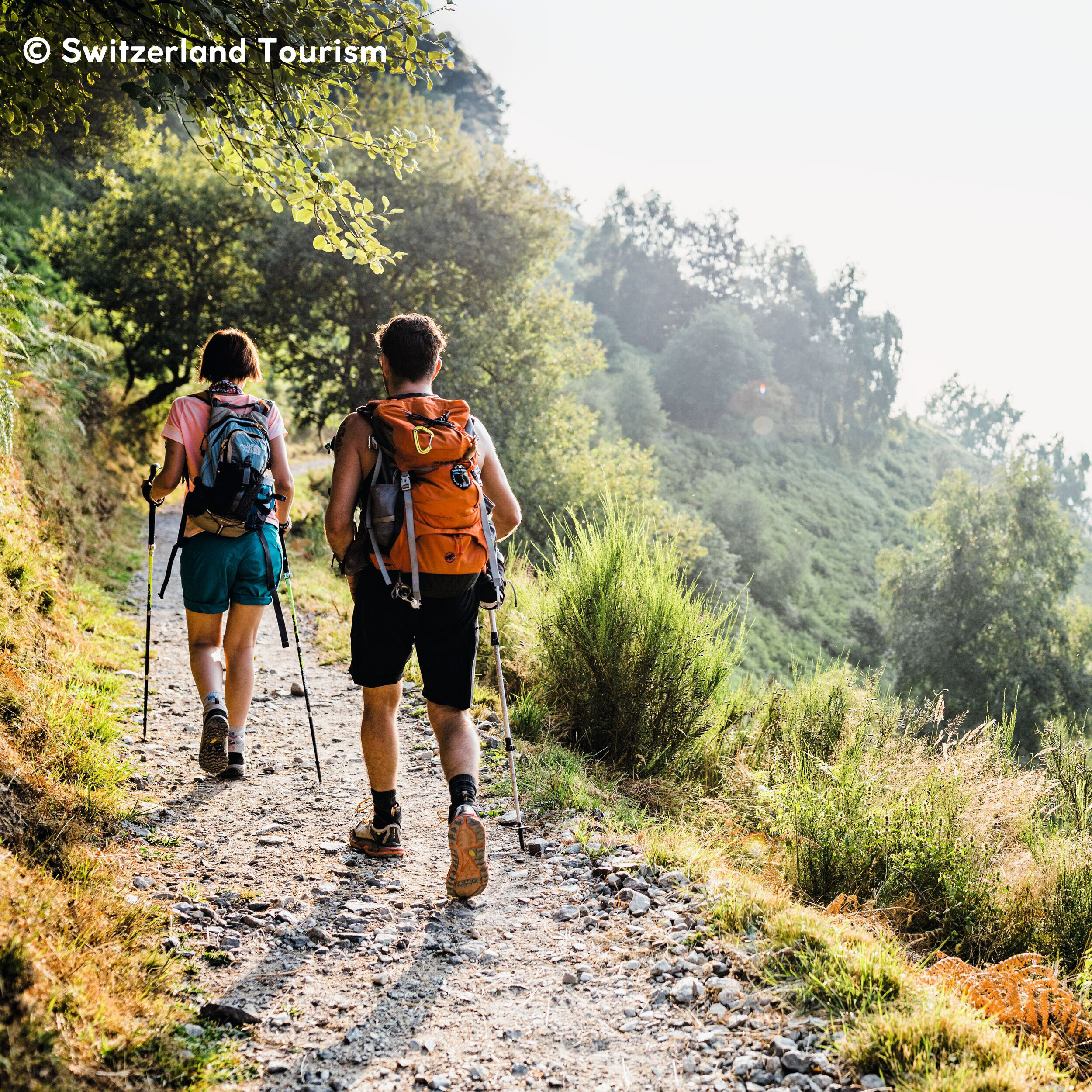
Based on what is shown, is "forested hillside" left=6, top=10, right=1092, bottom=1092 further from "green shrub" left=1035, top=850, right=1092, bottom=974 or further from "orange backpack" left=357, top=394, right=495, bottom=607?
"orange backpack" left=357, top=394, right=495, bottom=607

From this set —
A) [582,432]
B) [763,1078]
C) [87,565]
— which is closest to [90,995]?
[763,1078]

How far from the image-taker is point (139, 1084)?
2.16 m

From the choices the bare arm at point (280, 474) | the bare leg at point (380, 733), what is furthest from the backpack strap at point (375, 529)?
the bare arm at point (280, 474)

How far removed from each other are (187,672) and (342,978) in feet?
15.4

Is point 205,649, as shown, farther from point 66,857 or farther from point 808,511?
point 808,511

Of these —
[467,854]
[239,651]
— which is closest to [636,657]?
[467,854]

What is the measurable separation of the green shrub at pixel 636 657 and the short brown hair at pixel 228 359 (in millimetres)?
2653

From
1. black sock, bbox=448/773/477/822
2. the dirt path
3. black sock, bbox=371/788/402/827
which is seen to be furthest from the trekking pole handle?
black sock, bbox=448/773/477/822

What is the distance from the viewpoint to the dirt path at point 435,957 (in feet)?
8.46

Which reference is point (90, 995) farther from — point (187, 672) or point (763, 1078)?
point (187, 672)

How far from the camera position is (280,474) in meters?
4.70

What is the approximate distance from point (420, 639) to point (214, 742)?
5.90 feet

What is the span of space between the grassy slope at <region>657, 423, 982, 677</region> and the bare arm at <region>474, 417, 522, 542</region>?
1010 inches

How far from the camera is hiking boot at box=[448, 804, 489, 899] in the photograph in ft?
11.1
